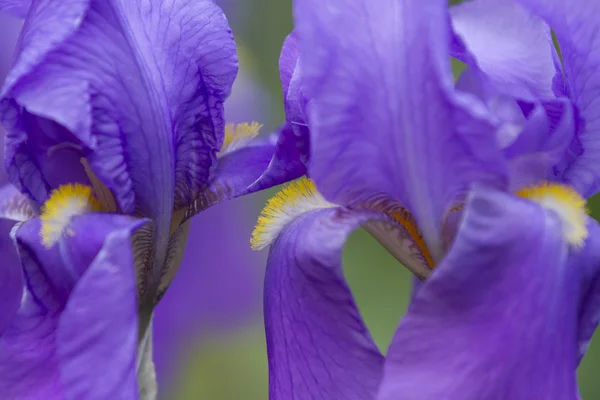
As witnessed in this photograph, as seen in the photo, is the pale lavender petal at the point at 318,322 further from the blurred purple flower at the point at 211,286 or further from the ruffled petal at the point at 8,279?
the blurred purple flower at the point at 211,286

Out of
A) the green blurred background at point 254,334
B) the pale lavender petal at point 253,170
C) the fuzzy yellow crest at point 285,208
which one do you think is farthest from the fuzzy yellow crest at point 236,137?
the green blurred background at point 254,334

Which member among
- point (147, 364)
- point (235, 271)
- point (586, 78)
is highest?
point (586, 78)

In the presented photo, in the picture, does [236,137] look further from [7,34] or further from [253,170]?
[7,34]

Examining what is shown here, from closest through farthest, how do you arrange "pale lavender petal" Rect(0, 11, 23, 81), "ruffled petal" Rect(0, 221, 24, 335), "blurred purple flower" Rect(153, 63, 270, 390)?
"ruffled petal" Rect(0, 221, 24, 335) → "pale lavender petal" Rect(0, 11, 23, 81) → "blurred purple flower" Rect(153, 63, 270, 390)

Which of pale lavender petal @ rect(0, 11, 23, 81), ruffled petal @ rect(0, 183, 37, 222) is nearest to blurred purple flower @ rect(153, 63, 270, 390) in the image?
pale lavender petal @ rect(0, 11, 23, 81)

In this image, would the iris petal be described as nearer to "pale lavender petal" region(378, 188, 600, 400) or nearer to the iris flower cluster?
the iris flower cluster

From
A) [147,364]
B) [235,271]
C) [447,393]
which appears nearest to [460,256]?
[447,393]

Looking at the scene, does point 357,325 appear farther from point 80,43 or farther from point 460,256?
point 80,43
